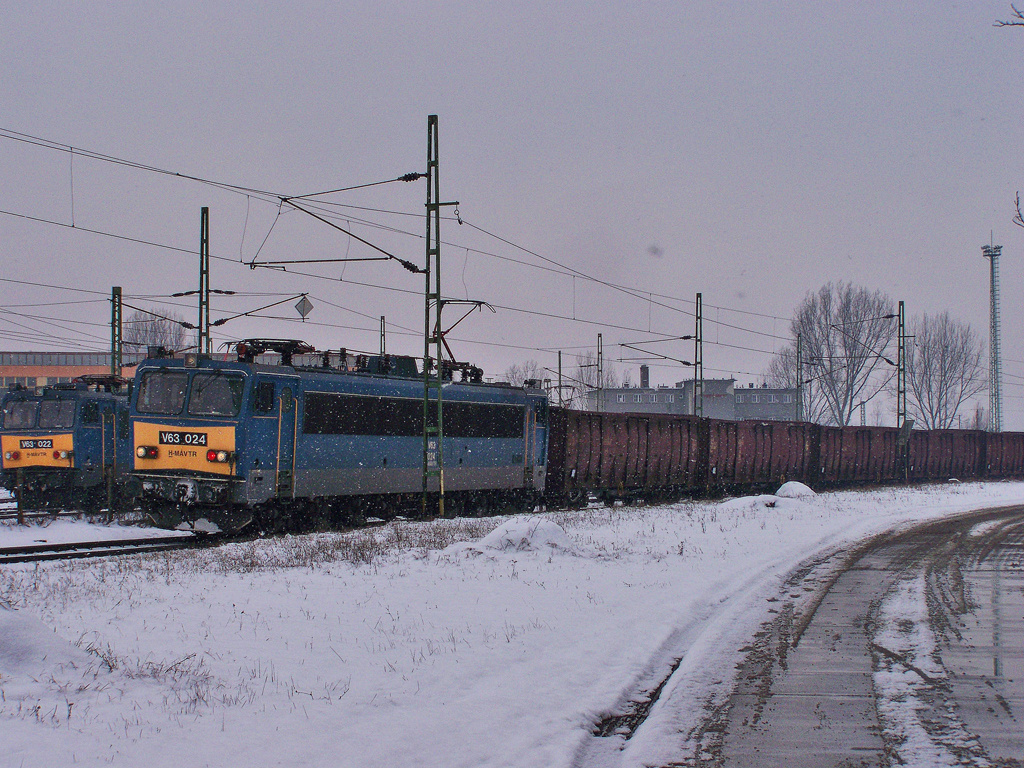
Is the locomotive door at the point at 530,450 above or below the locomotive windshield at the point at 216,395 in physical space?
below

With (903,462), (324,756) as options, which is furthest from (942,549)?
(903,462)

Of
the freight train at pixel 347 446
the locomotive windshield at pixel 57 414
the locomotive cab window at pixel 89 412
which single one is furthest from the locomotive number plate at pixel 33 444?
the locomotive cab window at pixel 89 412

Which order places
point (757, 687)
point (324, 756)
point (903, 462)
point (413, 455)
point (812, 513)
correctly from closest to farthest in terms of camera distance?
1. point (324, 756)
2. point (757, 687)
3. point (413, 455)
4. point (812, 513)
5. point (903, 462)

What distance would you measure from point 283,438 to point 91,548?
3.69 meters

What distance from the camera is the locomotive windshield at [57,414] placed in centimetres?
2088

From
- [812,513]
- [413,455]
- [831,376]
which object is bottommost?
[812,513]

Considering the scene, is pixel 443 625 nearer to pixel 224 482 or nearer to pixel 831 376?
pixel 224 482

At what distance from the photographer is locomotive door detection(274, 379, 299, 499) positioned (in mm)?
15312

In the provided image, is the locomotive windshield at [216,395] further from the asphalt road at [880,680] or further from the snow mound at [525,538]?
the asphalt road at [880,680]

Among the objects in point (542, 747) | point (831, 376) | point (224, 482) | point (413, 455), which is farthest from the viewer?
point (831, 376)

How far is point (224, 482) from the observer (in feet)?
47.9

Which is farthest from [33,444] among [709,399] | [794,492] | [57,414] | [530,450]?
[709,399]

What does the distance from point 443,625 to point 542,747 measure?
9.96 feet

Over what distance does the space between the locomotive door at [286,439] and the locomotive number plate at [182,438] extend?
4.37 feet
